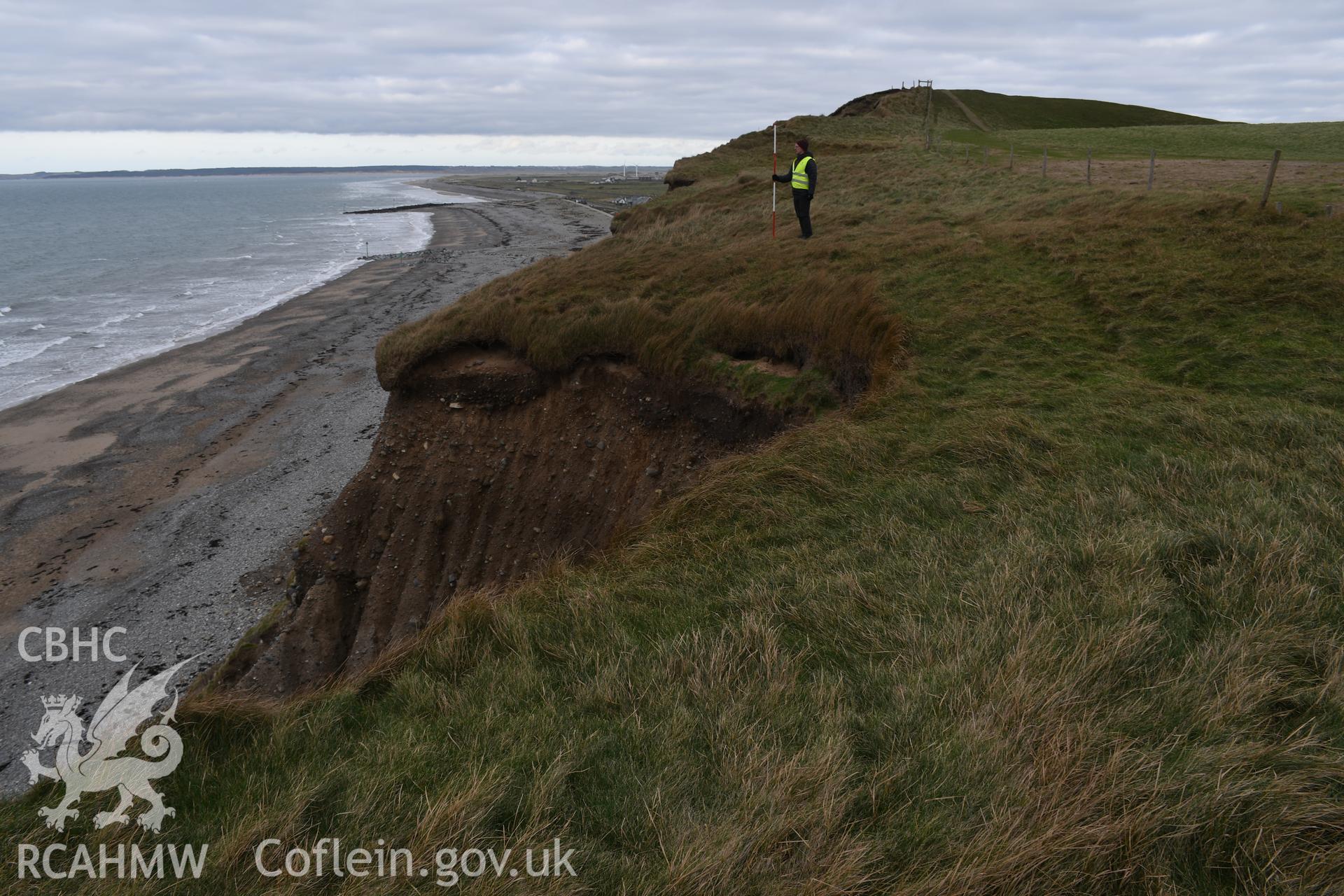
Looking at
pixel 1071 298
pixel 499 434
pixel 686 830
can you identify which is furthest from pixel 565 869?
pixel 1071 298

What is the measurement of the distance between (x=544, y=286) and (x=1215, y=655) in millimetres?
13895

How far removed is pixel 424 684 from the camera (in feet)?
15.0

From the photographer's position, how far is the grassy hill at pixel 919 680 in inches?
117

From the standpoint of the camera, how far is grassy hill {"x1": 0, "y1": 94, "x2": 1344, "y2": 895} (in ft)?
9.78

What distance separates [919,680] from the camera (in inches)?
157

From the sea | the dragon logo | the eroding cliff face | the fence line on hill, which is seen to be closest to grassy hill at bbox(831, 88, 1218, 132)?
the fence line on hill

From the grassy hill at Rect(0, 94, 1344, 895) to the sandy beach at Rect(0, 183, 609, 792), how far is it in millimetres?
8387

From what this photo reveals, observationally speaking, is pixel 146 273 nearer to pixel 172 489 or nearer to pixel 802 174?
pixel 172 489

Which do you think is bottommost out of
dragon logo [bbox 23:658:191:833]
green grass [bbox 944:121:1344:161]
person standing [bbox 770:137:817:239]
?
dragon logo [bbox 23:658:191:833]

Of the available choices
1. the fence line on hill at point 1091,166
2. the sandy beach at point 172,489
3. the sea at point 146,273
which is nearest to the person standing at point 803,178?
the fence line on hill at point 1091,166

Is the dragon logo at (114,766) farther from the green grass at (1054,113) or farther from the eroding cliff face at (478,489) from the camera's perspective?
the green grass at (1054,113)

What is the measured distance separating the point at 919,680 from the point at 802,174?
572 inches

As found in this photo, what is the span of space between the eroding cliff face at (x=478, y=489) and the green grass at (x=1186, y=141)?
82.9 ft
